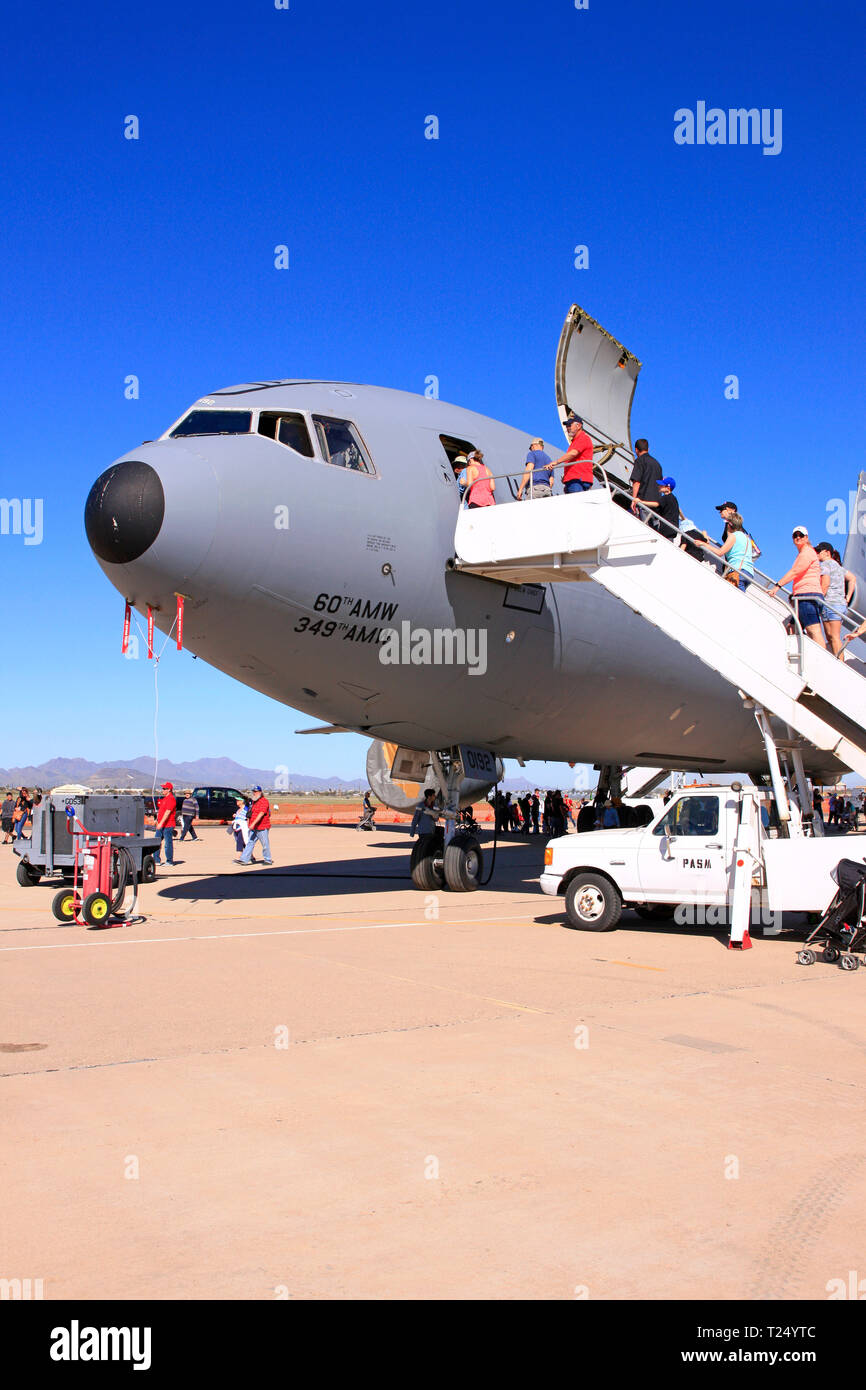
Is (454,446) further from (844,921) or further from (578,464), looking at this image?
(844,921)

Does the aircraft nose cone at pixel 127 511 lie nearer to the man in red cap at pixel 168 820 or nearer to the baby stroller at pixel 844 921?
the baby stroller at pixel 844 921

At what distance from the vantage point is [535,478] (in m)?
13.5

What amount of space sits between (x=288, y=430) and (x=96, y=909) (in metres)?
5.95

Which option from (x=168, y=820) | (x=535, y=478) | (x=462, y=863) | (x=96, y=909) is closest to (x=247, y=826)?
(x=168, y=820)

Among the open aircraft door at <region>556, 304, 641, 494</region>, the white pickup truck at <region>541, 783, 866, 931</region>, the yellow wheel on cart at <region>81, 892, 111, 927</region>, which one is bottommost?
the yellow wheel on cart at <region>81, 892, 111, 927</region>

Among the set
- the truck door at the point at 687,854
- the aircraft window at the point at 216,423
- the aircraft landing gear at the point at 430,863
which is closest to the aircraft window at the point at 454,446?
the aircraft window at the point at 216,423

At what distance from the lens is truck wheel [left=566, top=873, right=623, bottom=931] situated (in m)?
12.5

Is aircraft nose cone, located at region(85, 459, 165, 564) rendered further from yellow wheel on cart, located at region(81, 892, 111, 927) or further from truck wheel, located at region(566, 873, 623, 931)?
truck wheel, located at region(566, 873, 623, 931)

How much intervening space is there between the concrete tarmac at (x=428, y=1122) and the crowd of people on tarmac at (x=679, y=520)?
4303mm

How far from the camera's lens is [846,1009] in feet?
27.5

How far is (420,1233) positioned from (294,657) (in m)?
9.04

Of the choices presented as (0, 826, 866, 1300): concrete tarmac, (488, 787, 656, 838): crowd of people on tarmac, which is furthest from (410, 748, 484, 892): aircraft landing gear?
(0, 826, 866, 1300): concrete tarmac

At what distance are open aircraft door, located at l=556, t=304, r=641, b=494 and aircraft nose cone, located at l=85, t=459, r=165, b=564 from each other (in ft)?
20.5
